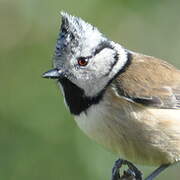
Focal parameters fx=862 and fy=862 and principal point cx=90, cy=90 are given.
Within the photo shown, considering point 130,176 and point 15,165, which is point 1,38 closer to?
point 15,165

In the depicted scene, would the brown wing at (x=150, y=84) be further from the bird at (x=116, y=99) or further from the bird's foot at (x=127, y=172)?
the bird's foot at (x=127, y=172)

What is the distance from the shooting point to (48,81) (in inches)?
284

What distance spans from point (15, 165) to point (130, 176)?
5.27 feet

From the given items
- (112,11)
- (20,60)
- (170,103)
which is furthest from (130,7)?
(170,103)

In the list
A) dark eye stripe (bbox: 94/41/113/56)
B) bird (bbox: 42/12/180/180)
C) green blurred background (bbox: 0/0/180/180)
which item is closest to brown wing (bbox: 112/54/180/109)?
bird (bbox: 42/12/180/180)

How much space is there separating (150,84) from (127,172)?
781 mm

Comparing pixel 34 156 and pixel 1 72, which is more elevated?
pixel 1 72

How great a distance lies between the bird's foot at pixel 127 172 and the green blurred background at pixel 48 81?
693 mm

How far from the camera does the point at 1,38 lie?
7449 millimetres

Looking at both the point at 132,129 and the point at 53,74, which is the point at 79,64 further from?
the point at 132,129

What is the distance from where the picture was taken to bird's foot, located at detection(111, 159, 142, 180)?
562 centimetres

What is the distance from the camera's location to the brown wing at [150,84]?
6.06 meters

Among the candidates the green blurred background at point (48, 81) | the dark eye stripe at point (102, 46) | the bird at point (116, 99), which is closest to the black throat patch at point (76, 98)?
the bird at point (116, 99)


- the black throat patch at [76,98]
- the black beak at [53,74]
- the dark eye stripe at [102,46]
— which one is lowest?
the black throat patch at [76,98]
